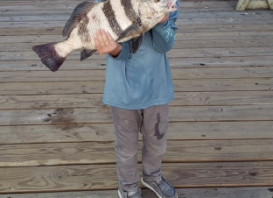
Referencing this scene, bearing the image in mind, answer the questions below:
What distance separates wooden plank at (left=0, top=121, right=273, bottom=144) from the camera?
9.75 ft

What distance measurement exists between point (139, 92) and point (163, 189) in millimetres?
699

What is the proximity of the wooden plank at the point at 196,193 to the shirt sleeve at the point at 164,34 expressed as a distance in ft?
3.26

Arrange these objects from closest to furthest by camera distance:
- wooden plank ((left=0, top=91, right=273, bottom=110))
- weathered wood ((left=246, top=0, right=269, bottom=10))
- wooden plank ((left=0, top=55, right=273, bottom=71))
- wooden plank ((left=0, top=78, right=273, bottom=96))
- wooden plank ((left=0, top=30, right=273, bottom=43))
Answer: wooden plank ((left=0, top=91, right=273, bottom=110)) → wooden plank ((left=0, top=78, right=273, bottom=96)) → wooden plank ((left=0, top=55, right=273, bottom=71)) → wooden plank ((left=0, top=30, right=273, bottom=43)) → weathered wood ((left=246, top=0, right=269, bottom=10))

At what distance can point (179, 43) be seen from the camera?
15.5 feet

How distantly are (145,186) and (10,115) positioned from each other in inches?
53.4

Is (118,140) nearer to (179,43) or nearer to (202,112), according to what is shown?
(202,112)

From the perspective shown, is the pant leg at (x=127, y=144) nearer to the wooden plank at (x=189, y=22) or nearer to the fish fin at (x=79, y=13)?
the fish fin at (x=79, y=13)

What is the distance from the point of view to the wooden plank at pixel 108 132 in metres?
2.97

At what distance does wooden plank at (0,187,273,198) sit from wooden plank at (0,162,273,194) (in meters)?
0.03

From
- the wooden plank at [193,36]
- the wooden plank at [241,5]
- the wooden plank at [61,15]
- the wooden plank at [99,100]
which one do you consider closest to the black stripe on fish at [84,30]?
the wooden plank at [99,100]

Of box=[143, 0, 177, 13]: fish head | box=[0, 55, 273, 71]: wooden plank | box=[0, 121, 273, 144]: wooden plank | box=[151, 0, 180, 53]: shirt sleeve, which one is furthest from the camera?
box=[0, 55, 273, 71]: wooden plank

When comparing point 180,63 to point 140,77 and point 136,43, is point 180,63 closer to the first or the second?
point 140,77

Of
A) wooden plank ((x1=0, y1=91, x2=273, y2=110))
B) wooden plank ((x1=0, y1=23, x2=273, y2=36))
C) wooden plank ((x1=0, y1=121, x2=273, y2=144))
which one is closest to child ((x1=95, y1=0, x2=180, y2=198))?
wooden plank ((x1=0, y1=121, x2=273, y2=144))

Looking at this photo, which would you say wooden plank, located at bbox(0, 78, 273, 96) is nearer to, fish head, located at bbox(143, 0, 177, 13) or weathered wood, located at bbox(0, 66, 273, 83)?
weathered wood, located at bbox(0, 66, 273, 83)
